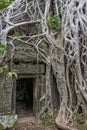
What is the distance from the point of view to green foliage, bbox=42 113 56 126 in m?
4.92

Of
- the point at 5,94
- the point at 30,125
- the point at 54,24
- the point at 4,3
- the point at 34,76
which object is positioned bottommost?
the point at 30,125

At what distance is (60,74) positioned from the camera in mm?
5074

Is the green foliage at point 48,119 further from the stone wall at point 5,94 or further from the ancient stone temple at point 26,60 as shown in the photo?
the stone wall at point 5,94

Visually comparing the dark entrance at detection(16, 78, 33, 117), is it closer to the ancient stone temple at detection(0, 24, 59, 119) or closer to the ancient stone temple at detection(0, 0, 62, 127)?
the ancient stone temple at detection(0, 0, 62, 127)

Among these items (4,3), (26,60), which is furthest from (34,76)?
(4,3)

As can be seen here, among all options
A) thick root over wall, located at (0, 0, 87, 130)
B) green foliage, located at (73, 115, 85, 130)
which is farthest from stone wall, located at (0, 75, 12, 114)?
green foliage, located at (73, 115, 85, 130)

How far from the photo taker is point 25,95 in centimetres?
720

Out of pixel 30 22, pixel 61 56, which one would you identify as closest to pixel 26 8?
pixel 30 22

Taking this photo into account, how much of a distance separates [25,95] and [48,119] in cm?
221

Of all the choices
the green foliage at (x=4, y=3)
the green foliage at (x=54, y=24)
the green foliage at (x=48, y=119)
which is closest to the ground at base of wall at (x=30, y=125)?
the green foliage at (x=48, y=119)

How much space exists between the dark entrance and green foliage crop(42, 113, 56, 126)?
0.86 m

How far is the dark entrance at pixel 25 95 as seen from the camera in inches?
248

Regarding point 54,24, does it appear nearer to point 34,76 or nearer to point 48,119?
point 34,76

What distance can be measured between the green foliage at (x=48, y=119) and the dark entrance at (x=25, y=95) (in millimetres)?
856
